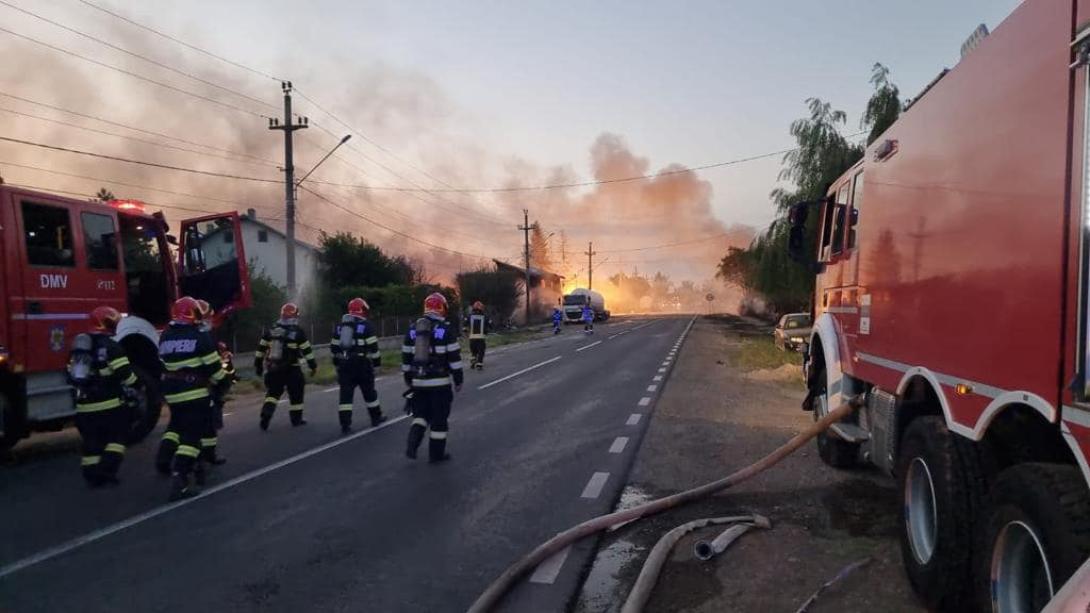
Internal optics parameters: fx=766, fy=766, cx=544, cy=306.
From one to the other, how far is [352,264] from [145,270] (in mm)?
30877

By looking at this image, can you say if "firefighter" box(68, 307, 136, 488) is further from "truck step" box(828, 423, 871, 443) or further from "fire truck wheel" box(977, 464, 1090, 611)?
"fire truck wheel" box(977, 464, 1090, 611)

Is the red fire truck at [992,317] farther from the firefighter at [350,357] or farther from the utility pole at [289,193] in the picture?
the utility pole at [289,193]

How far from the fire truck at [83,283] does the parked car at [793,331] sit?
16.0m

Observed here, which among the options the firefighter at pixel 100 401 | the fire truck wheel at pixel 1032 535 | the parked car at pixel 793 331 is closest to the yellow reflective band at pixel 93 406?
the firefighter at pixel 100 401

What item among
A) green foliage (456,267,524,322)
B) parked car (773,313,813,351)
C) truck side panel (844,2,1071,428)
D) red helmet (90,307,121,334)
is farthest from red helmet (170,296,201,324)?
green foliage (456,267,524,322)

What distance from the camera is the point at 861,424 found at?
6109mm

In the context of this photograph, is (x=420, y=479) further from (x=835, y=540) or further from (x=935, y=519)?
(x=935, y=519)

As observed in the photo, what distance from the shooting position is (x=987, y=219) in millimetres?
3354

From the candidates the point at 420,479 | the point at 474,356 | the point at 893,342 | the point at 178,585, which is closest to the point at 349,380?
the point at 420,479

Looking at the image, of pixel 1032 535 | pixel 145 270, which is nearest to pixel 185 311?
pixel 145 270

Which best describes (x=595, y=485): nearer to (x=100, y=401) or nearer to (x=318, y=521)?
(x=318, y=521)

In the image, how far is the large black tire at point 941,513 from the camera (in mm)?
3641

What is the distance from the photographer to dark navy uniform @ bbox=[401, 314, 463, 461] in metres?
8.00

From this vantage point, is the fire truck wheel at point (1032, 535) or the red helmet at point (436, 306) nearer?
the fire truck wheel at point (1032, 535)
